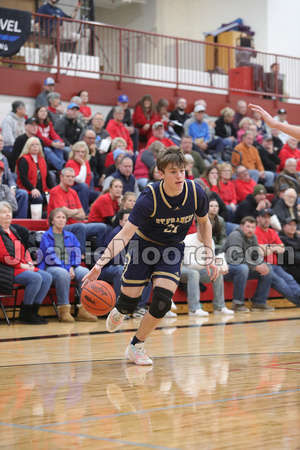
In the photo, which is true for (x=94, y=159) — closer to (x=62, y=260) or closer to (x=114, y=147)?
(x=114, y=147)

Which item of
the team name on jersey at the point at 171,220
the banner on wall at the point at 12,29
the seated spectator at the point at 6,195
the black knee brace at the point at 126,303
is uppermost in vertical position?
the banner on wall at the point at 12,29

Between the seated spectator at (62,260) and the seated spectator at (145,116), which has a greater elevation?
the seated spectator at (145,116)

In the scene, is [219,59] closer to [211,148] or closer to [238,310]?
[211,148]

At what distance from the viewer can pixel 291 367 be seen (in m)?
5.40

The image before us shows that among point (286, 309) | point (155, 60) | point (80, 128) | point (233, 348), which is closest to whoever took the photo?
point (233, 348)

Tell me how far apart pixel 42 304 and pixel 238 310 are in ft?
10.0

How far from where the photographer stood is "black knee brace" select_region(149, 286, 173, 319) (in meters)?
5.38

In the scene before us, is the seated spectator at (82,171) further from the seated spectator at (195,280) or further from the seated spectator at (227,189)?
the seated spectator at (227,189)

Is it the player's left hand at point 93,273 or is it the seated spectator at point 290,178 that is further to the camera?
the seated spectator at point 290,178

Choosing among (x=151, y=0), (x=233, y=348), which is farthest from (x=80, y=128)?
(x=151, y=0)

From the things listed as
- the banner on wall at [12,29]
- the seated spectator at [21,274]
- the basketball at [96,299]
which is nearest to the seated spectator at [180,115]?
the banner on wall at [12,29]

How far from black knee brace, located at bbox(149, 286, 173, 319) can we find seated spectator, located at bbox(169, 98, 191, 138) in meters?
10.1

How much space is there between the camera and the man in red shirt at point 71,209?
397 inches

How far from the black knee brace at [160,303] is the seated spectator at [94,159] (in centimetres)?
689
